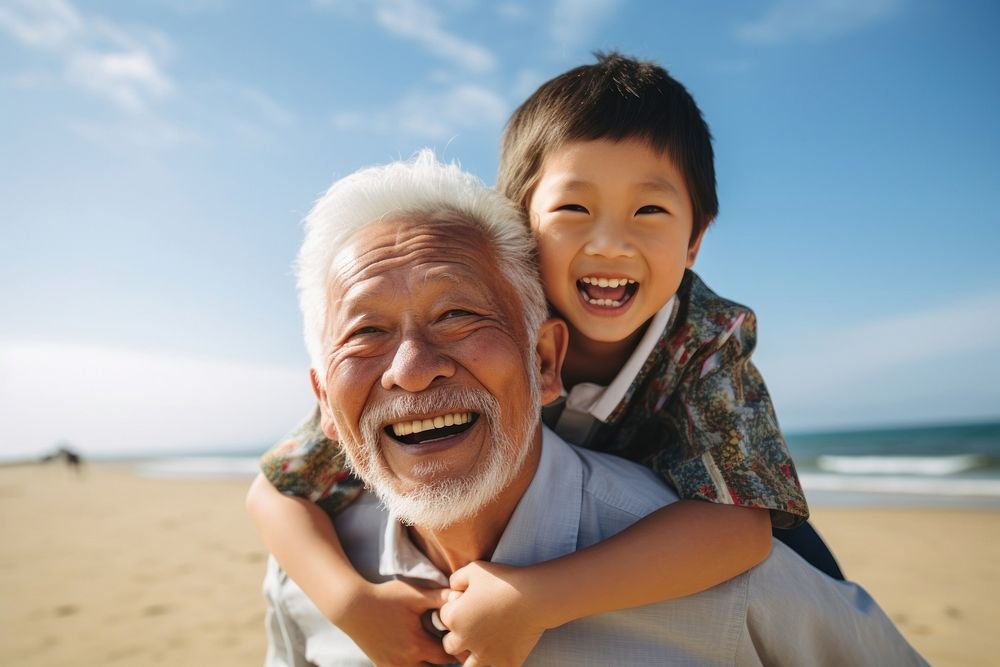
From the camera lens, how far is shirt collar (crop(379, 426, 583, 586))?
6.42ft

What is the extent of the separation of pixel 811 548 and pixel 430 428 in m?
1.50

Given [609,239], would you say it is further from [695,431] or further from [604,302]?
[695,431]

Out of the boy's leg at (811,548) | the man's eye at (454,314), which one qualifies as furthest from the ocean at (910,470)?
the man's eye at (454,314)

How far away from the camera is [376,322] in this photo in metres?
1.84

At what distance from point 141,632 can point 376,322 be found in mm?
5185

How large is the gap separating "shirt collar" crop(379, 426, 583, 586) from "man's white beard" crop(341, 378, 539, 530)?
6.0 inches

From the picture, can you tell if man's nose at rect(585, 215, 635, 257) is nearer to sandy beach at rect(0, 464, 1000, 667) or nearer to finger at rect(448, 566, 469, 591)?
finger at rect(448, 566, 469, 591)

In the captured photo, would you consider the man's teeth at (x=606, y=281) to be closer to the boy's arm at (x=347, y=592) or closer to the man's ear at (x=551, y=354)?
the man's ear at (x=551, y=354)

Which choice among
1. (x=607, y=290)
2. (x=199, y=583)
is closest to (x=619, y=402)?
(x=607, y=290)

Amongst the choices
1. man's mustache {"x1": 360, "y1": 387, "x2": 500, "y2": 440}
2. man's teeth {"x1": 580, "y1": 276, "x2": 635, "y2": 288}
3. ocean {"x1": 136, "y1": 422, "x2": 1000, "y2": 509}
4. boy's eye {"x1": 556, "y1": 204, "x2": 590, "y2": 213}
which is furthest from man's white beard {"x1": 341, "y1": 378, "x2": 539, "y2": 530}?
ocean {"x1": 136, "y1": 422, "x2": 1000, "y2": 509}

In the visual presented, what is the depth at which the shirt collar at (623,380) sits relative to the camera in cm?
231

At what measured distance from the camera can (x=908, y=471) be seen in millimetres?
20875

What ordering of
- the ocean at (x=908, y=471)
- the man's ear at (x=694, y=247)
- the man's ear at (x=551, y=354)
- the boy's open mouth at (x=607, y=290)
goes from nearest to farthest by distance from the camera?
the man's ear at (x=551, y=354)
the boy's open mouth at (x=607, y=290)
the man's ear at (x=694, y=247)
the ocean at (x=908, y=471)

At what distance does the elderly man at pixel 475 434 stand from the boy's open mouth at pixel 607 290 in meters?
0.20
